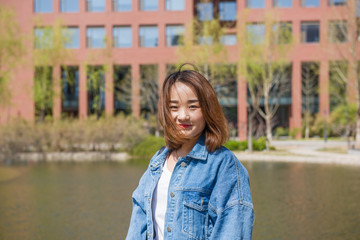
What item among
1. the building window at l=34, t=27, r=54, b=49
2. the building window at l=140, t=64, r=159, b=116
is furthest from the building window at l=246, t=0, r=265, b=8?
the building window at l=34, t=27, r=54, b=49

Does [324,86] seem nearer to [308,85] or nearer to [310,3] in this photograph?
[308,85]

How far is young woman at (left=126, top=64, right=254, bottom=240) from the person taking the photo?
6.82 feet

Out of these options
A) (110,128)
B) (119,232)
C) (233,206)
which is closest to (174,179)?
(233,206)

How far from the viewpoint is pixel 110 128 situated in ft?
74.4

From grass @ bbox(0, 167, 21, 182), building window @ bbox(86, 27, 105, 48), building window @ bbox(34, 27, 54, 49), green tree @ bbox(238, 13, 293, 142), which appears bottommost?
grass @ bbox(0, 167, 21, 182)

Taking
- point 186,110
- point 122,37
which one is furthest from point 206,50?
point 186,110

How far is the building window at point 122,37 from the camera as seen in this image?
39.2 m

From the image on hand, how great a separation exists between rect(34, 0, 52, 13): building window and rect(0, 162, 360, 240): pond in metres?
27.2

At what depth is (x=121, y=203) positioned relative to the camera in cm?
951

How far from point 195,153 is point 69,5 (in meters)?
40.1

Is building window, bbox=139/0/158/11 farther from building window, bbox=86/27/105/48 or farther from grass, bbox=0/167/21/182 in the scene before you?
grass, bbox=0/167/21/182

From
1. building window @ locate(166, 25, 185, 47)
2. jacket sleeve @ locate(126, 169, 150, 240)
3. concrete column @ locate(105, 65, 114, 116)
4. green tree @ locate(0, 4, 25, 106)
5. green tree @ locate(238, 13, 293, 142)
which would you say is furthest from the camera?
building window @ locate(166, 25, 185, 47)

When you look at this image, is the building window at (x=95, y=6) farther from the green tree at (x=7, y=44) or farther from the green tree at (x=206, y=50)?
the green tree at (x=206, y=50)

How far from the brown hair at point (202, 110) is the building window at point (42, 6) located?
40147 mm
